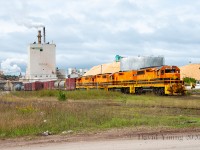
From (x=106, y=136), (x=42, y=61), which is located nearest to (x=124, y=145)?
(x=106, y=136)

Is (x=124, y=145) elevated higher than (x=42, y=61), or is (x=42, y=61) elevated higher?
(x=42, y=61)

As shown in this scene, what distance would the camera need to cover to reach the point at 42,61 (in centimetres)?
8988

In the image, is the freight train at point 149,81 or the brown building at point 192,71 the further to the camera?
the brown building at point 192,71

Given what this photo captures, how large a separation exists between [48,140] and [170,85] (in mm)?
27255

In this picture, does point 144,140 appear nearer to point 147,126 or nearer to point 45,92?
point 147,126

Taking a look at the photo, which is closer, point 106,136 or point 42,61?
point 106,136

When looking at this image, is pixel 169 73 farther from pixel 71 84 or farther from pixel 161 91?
pixel 71 84

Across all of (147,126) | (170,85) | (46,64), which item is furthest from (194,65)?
(147,126)

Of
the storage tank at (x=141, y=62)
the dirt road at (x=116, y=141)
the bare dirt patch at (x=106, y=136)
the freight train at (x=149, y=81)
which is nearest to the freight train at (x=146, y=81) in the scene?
the freight train at (x=149, y=81)

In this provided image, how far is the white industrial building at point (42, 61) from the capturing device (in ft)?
294

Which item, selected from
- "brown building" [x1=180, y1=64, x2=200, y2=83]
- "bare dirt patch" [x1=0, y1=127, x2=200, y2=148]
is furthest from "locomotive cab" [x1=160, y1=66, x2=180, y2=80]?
"brown building" [x1=180, y1=64, x2=200, y2=83]

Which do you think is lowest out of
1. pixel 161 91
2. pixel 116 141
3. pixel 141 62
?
pixel 116 141

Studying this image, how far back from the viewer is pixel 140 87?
42312mm

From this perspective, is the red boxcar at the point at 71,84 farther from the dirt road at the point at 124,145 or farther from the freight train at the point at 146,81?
the dirt road at the point at 124,145
